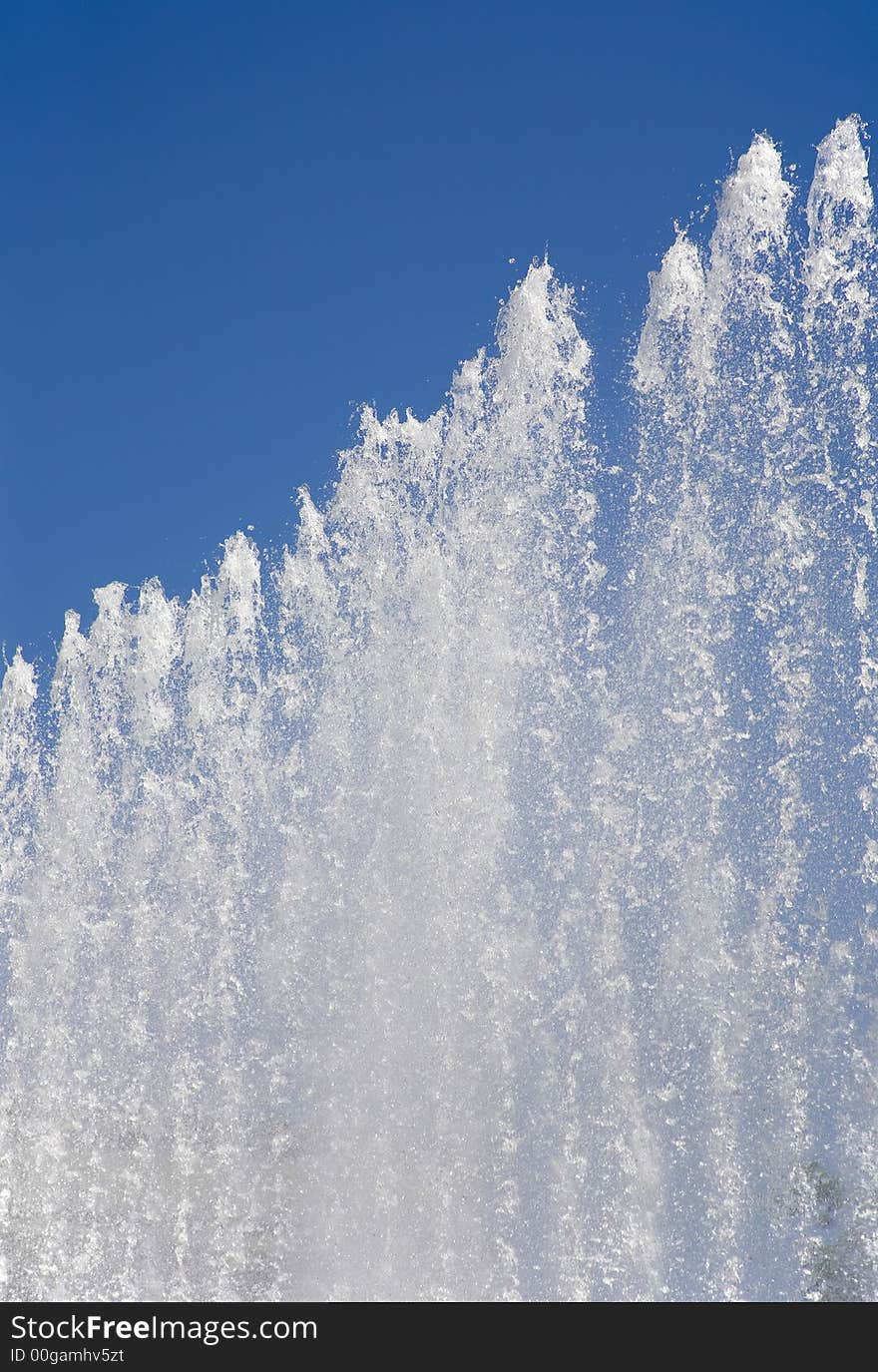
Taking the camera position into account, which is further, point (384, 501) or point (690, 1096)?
point (384, 501)

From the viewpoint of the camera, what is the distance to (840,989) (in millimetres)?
11680

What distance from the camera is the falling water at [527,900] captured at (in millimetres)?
11789

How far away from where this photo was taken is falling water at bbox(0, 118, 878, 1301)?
38.7 feet

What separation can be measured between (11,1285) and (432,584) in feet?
28.5

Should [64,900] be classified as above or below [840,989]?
above

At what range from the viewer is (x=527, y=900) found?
510 inches

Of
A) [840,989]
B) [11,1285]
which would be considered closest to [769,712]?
[840,989]
